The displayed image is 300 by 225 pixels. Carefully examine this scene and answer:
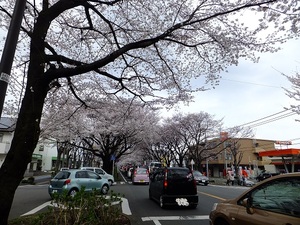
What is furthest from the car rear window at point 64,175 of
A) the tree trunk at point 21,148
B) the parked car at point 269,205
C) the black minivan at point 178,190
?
the parked car at point 269,205

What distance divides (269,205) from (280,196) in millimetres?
212

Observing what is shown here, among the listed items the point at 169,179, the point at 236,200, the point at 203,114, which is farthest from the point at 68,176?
the point at 203,114

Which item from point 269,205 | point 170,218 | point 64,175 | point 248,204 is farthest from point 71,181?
point 269,205

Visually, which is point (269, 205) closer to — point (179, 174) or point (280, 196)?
point (280, 196)

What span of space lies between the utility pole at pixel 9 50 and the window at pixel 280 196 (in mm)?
4083

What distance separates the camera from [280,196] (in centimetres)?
351

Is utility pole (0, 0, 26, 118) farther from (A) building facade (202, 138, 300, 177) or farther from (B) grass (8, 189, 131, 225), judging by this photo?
(A) building facade (202, 138, 300, 177)

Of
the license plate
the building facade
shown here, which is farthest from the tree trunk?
the building facade

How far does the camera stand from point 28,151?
5.52m

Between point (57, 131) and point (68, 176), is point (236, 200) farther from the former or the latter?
point (57, 131)

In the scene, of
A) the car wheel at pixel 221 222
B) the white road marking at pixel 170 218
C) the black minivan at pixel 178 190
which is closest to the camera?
the car wheel at pixel 221 222

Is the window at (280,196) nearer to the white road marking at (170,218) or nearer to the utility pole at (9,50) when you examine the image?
the utility pole at (9,50)

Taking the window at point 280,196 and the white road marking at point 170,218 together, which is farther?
the white road marking at point 170,218

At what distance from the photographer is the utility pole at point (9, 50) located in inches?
149
